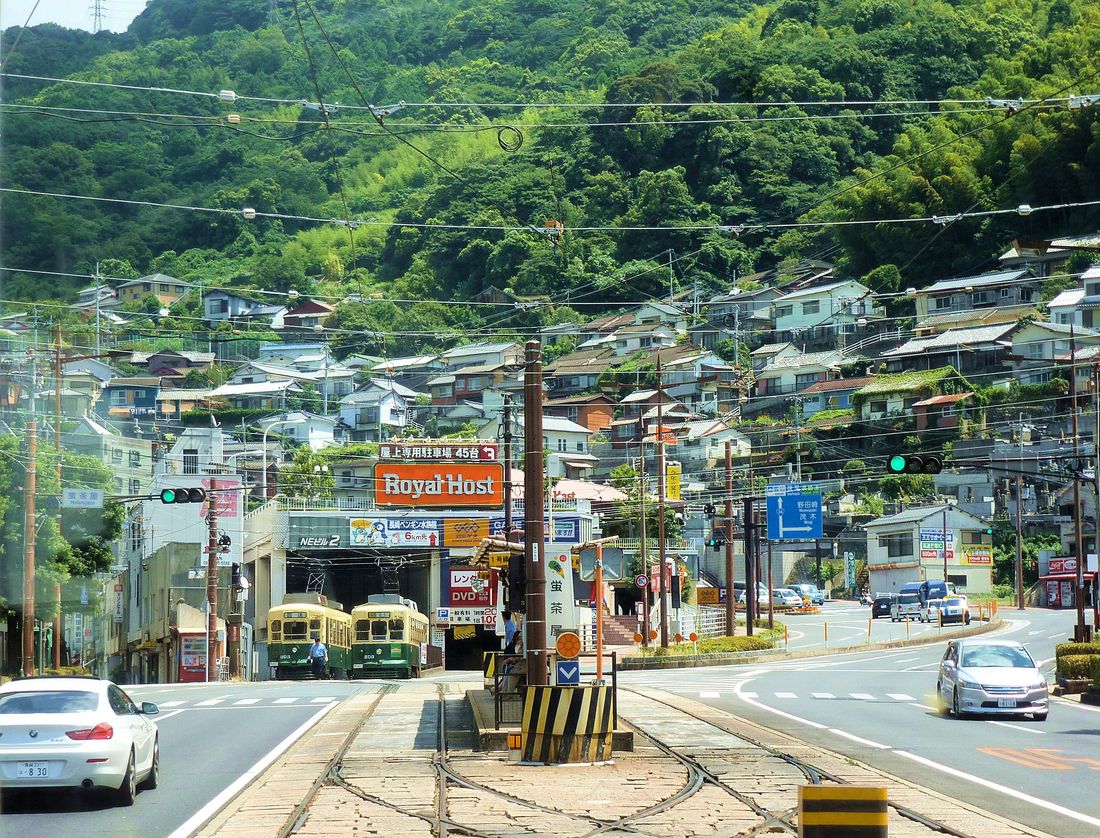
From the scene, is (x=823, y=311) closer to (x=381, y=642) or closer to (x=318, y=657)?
(x=381, y=642)

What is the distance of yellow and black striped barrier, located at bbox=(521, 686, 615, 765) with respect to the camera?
739 inches

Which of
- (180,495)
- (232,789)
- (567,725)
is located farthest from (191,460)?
(232,789)

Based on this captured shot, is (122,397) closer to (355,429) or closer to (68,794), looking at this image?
(355,429)

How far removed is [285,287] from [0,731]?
7674cm

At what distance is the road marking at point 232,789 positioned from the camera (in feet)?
44.8

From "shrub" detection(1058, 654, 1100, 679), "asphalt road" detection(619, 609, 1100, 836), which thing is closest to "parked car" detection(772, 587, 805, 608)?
"asphalt road" detection(619, 609, 1100, 836)

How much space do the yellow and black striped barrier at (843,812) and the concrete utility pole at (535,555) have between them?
945cm

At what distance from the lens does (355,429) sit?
339 feet

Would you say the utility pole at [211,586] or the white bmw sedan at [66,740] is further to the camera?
Result: the utility pole at [211,586]

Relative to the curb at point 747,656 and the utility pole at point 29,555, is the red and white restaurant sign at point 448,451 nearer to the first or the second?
the curb at point 747,656

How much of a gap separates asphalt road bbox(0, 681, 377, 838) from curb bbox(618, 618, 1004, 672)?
55.5ft

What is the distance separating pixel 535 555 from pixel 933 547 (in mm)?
66792

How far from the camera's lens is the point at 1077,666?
35.4m

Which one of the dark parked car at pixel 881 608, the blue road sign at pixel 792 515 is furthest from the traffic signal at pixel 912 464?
the dark parked car at pixel 881 608
